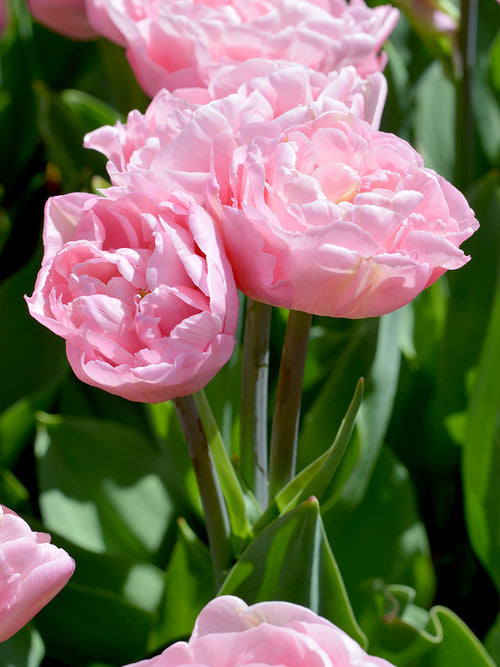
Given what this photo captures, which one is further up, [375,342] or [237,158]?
[237,158]

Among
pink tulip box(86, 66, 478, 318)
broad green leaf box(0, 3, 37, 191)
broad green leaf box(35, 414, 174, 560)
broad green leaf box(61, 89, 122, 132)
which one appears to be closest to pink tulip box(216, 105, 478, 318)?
pink tulip box(86, 66, 478, 318)

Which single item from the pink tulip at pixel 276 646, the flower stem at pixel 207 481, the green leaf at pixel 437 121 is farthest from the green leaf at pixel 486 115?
the pink tulip at pixel 276 646

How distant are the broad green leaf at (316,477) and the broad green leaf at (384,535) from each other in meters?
0.20

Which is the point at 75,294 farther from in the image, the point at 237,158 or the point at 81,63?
the point at 81,63

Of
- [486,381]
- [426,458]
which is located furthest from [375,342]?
[426,458]

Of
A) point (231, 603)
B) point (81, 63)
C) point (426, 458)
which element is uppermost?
point (231, 603)

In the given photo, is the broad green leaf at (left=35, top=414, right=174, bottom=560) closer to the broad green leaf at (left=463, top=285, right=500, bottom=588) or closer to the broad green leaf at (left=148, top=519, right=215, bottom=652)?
the broad green leaf at (left=148, top=519, right=215, bottom=652)

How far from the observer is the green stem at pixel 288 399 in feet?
1.21

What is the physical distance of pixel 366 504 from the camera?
0.61 metres

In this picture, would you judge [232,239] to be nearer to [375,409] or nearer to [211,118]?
[211,118]

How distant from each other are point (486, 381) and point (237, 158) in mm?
306

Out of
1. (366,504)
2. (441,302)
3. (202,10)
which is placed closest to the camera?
(202,10)

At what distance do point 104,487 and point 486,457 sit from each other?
0.93ft

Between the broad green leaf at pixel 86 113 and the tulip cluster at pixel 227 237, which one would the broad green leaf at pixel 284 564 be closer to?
the tulip cluster at pixel 227 237
